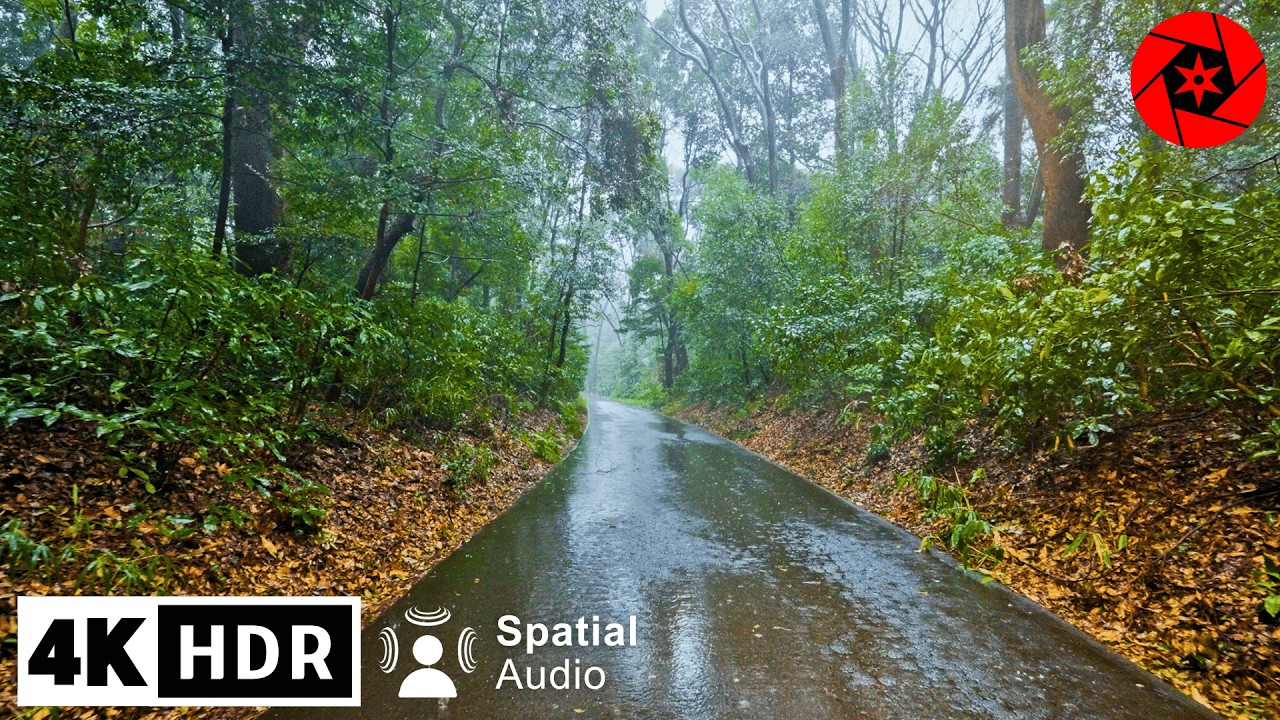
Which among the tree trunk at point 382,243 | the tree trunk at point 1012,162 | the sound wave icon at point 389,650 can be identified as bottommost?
the sound wave icon at point 389,650

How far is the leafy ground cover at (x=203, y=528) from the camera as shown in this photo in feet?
8.60

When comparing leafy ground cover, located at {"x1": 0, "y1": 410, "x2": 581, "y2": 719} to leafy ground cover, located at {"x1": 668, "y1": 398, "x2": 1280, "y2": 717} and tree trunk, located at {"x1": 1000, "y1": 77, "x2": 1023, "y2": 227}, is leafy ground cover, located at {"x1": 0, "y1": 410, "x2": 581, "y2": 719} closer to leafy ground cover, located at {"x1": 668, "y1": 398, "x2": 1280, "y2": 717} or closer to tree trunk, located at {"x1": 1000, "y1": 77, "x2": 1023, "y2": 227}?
leafy ground cover, located at {"x1": 668, "y1": 398, "x2": 1280, "y2": 717}

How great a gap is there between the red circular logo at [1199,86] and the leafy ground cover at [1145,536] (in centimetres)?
237

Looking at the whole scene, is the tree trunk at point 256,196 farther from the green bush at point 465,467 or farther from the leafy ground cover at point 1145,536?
the leafy ground cover at point 1145,536

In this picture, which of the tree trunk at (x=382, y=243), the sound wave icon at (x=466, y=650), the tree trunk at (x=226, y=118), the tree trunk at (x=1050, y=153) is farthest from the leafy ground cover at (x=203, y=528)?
the tree trunk at (x=1050, y=153)

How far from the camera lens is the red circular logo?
410 centimetres

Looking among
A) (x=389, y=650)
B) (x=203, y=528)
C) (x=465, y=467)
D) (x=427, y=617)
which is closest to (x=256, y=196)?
(x=465, y=467)

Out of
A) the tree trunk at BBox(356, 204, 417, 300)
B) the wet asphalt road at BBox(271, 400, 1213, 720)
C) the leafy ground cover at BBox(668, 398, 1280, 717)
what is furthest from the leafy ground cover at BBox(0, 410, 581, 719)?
the leafy ground cover at BBox(668, 398, 1280, 717)

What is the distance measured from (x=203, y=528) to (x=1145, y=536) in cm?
641

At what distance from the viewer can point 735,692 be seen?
8.58 feet

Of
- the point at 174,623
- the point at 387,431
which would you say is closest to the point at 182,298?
the point at 174,623

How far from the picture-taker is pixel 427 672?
2814mm

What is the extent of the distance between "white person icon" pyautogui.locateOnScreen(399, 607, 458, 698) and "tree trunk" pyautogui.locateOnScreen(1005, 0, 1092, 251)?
8722 mm

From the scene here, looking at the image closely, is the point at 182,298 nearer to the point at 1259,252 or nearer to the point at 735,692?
the point at 735,692
